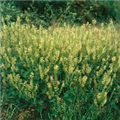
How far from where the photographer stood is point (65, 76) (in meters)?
3.42

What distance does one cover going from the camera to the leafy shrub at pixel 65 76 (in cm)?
334

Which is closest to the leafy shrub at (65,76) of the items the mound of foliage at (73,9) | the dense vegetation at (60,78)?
the dense vegetation at (60,78)

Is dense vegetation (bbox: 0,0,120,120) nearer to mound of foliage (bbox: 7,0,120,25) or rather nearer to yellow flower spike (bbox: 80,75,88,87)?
yellow flower spike (bbox: 80,75,88,87)

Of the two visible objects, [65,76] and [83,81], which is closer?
[83,81]

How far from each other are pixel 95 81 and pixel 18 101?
2.81 ft

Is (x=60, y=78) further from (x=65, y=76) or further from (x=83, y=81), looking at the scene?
(x=83, y=81)

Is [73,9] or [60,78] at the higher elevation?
[60,78]

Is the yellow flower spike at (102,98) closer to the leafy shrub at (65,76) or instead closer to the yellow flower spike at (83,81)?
the leafy shrub at (65,76)

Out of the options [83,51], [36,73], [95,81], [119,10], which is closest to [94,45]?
[83,51]

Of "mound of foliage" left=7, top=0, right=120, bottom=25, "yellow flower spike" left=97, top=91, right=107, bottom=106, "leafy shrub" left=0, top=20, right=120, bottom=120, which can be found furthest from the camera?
"mound of foliage" left=7, top=0, right=120, bottom=25

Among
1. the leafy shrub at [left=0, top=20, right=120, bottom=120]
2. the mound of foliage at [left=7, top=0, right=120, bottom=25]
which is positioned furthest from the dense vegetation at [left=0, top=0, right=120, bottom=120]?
the mound of foliage at [left=7, top=0, right=120, bottom=25]

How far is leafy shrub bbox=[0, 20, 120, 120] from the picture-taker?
334cm

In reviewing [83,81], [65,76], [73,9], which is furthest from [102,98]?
[73,9]

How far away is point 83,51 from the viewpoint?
11.9 feet
